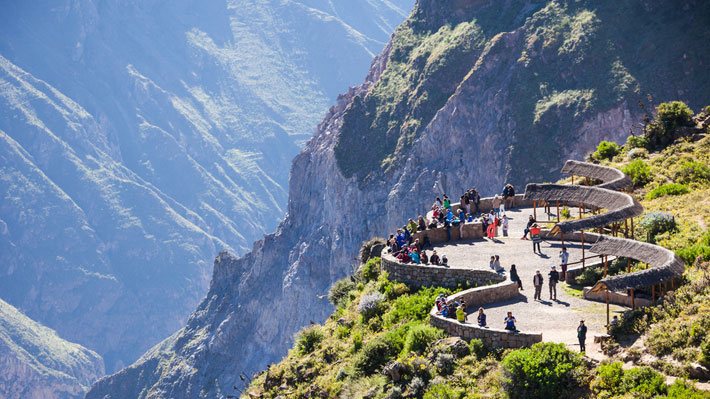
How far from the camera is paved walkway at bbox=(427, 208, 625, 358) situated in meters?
33.8

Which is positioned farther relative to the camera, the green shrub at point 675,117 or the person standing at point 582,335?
the green shrub at point 675,117

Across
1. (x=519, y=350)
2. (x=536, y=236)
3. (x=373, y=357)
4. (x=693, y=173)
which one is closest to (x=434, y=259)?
(x=536, y=236)

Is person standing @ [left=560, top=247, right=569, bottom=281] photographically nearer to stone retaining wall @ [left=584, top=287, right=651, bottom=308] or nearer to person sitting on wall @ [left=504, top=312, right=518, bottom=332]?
stone retaining wall @ [left=584, top=287, right=651, bottom=308]

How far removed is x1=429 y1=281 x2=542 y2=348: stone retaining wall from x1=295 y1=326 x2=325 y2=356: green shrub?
33.5 ft

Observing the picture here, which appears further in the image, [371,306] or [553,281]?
[371,306]

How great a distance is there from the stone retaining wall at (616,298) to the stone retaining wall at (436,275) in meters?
4.32

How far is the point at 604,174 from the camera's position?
2048 inches

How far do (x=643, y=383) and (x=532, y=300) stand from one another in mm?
10711

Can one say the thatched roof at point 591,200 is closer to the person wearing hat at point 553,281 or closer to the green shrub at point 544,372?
the person wearing hat at point 553,281

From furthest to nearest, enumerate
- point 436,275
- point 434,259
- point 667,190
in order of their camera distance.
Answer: point 667,190
point 434,259
point 436,275

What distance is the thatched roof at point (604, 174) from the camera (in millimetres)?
49094

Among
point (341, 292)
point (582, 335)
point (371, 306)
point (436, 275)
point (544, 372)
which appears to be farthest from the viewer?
point (341, 292)

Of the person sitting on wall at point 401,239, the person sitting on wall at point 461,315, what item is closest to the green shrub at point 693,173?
the person sitting on wall at point 401,239

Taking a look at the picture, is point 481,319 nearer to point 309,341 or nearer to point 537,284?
point 537,284
